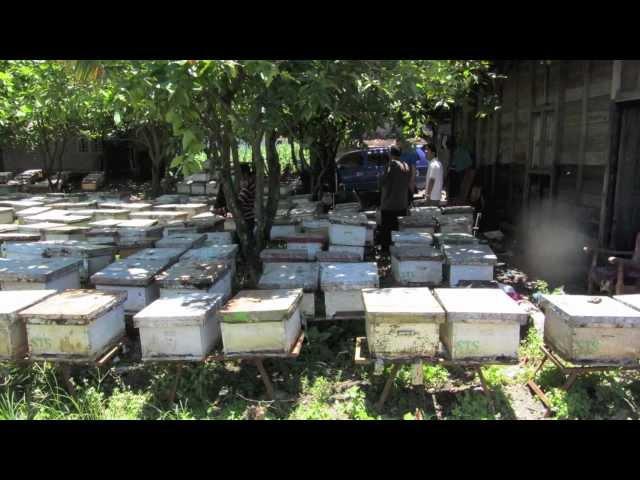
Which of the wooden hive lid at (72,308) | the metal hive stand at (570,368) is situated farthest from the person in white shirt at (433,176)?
the wooden hive lid at (72,308)

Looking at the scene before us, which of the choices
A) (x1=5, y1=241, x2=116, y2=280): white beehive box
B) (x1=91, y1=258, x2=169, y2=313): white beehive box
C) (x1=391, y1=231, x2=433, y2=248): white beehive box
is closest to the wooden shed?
(x1=391, y1=231, x2=433, y2=248): white beehive box

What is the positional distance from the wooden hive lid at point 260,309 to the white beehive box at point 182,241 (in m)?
2.22

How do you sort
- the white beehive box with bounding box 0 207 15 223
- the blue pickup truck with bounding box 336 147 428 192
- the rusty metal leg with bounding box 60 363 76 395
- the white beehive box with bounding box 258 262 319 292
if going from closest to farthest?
the rusty metal leg with bounding box 60 363 76 395 < the white beehive box with bounding box 258 262 319 292 < the white beehive box with bounding box 0 207 15 223 < the blue pickup truck with bounding box 336 147 428 192

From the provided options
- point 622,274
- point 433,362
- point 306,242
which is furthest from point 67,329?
point 622,274

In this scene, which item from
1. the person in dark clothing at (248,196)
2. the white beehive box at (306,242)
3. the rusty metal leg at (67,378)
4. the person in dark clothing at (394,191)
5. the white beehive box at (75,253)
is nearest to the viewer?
the rusty metal leg at (67,378)

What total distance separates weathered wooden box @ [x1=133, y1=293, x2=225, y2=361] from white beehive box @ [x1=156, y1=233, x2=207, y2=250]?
2182 mm

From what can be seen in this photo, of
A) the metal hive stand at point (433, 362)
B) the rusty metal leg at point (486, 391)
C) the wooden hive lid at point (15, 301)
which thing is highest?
the wooden hive lid at point (15, 301)

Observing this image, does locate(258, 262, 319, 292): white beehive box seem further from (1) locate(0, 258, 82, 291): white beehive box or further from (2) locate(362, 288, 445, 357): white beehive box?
(1) locate(0, 258, 82, 291): white beehive box

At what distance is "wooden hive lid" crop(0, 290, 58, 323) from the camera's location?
3451 millimetres

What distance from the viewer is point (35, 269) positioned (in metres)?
4.53

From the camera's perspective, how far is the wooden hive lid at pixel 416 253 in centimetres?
478

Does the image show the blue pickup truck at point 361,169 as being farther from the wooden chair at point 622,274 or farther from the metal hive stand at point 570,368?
the metal hive stand at point 570,368

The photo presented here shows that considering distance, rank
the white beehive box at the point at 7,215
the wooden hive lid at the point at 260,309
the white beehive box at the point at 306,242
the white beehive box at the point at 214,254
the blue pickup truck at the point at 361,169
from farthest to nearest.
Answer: the blue pickup truck at the point at 361,169 → the white beehive box at the point at 7,215 → the white beehive box at the point at 306,242 → the white beehive box at the point at 214,254 → the wooden hive lid at the point at 260,309

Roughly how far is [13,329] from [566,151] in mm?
7249
